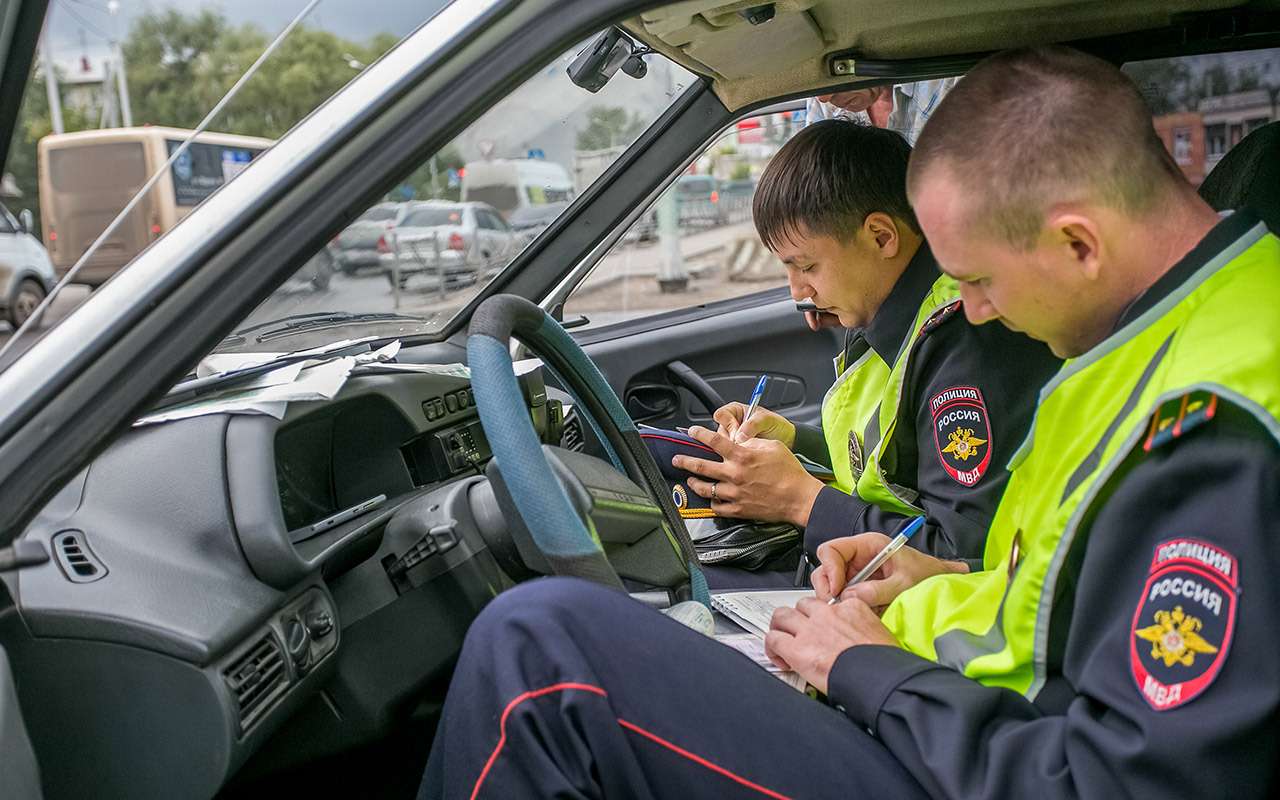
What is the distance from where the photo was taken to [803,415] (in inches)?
137

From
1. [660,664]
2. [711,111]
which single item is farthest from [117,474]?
[711,111]

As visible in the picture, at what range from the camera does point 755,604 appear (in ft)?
5.92

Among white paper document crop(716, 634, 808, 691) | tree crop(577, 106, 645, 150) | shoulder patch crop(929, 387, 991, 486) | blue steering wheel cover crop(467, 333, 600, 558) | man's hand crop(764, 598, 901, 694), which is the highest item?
tree crop(577, 106, 645, 150)

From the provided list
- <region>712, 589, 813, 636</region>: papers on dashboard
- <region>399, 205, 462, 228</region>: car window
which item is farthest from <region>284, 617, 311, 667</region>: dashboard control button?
<region>399, 205, 462, 228</region>: car window

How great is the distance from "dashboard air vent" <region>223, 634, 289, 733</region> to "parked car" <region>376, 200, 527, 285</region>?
1072mm

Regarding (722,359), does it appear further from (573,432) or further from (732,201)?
(732,201)

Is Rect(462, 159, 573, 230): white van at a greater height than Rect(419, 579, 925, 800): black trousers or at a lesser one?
greater

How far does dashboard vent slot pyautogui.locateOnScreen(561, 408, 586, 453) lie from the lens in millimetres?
2412

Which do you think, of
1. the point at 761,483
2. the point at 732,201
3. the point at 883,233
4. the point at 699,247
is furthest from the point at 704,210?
the point at 883,233

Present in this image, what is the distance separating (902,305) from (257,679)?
119 cm

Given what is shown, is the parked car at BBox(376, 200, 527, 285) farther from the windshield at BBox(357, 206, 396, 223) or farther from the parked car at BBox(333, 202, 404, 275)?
the windshield at BBox(357, 206, 396, 223)

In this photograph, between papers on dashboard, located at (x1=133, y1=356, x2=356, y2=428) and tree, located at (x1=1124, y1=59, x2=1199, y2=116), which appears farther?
tree, located at (x1=1124, y1=59, x2=1199, y2=116)

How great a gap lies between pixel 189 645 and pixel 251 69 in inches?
24.9

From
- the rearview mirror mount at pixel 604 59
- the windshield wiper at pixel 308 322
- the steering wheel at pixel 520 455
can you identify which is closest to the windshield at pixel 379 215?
the steering wheel at pixel 520 455
